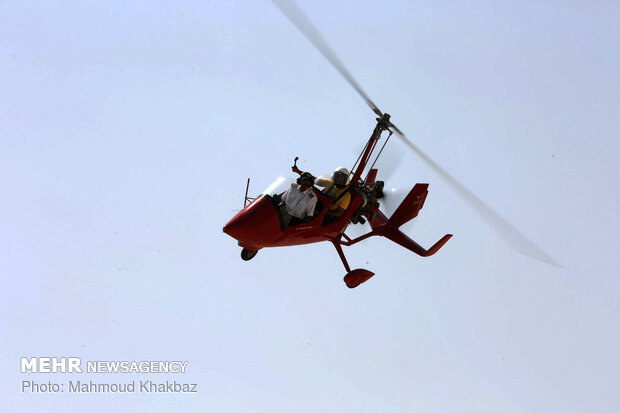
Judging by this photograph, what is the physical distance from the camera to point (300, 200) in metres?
20.8

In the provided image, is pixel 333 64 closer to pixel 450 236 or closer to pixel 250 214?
pixel 250 214

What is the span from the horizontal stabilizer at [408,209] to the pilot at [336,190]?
2376mm

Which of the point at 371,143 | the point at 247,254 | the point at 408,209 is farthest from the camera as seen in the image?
the point at 408,209

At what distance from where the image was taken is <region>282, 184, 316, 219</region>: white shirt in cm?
2077

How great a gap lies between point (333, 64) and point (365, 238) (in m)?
6.46

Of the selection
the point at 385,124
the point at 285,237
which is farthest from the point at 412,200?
the point at 285,237

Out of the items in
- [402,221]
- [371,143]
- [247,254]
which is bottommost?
[247,254]

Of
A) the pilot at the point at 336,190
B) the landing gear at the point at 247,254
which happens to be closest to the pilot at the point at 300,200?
the pilot at the point at 336,190

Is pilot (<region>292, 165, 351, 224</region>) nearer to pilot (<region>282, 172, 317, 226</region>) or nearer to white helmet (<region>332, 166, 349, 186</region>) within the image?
white helmet (<region>332, 166, 349, 186</region>)

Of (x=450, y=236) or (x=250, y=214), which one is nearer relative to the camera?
(x=250, y=214)

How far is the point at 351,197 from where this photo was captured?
22.3 meters

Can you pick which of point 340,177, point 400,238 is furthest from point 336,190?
point 400,238

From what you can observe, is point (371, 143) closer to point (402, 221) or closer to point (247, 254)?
point (402, 221)

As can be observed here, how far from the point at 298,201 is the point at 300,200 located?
0.21 ft
